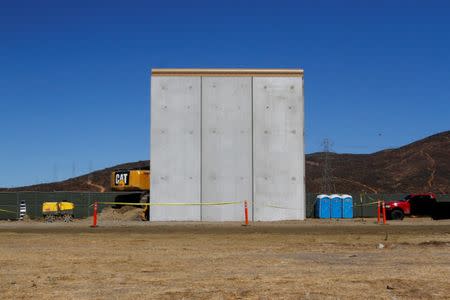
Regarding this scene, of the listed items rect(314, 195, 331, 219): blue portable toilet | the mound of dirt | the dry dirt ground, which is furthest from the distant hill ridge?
the dry dirt ground

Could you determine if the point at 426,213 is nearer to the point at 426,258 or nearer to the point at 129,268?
the point at 426,258

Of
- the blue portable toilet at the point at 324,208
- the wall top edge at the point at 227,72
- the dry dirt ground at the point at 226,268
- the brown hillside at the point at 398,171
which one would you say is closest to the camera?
the dry dirt ground at the point at 226,268

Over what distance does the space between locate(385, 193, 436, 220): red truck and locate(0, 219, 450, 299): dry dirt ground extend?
74.8ft

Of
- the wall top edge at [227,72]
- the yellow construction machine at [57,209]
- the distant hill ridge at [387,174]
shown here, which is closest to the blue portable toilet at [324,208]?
the wall top edge at [227,72]

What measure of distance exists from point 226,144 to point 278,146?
3147 mm

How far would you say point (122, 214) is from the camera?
42.6 meters

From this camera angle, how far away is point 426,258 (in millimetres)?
14438

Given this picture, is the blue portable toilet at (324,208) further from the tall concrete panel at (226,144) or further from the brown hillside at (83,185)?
the brown hillside at (83,185)

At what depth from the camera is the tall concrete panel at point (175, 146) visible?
37.3m

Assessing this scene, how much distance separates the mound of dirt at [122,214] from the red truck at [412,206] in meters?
17.1

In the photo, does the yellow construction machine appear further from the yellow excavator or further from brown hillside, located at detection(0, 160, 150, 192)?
brown hillside, located at detection(0, 160, 150, 192)

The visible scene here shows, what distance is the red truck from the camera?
43.1 meters

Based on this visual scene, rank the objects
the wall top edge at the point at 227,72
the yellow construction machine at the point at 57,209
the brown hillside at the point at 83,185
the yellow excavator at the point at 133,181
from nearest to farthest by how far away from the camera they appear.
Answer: the wall top edge at the point at 227,72 < the yellow excavator at the point at 133,181 < the yellow construction machine at the point at 57,209 < the brown hillside at the point at 83,185

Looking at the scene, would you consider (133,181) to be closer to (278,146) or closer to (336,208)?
(278,146)
